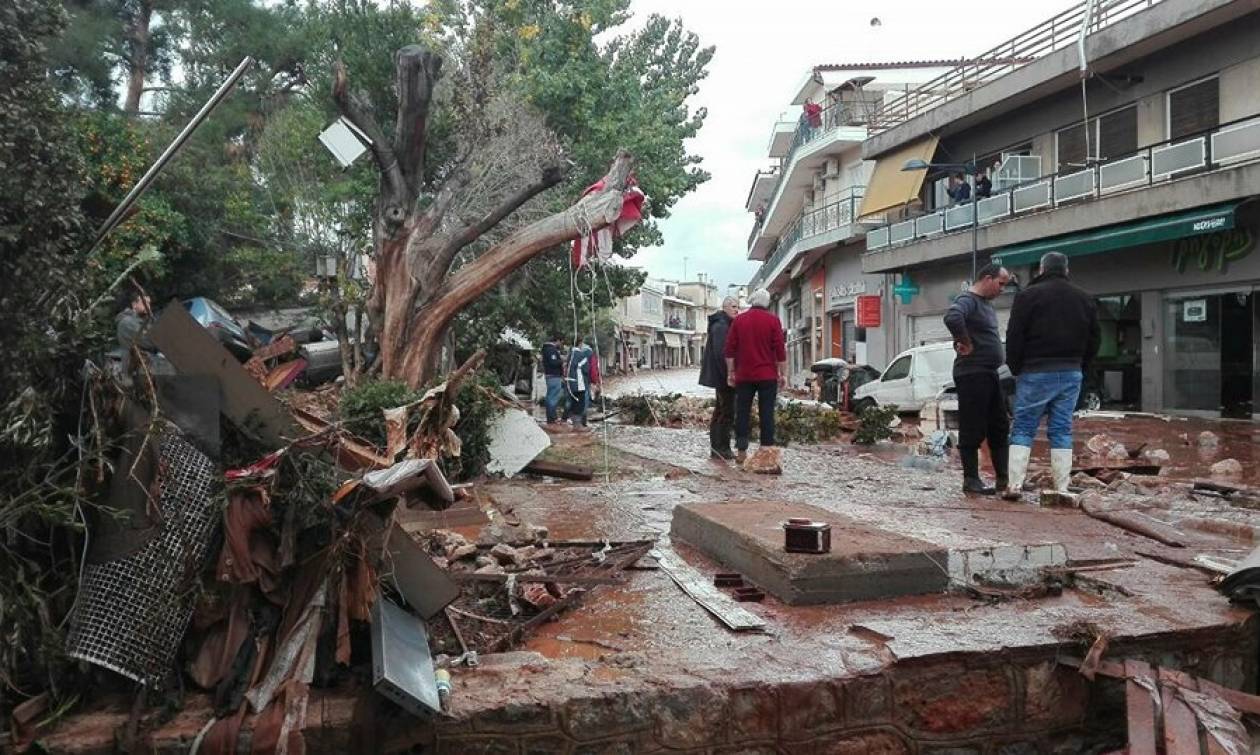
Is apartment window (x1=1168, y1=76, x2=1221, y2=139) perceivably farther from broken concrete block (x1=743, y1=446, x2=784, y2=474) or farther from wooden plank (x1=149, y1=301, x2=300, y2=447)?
wooden plank (x1=149, y1=301, x2=300, y2=447)

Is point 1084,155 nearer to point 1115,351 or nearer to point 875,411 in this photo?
point 1115,351

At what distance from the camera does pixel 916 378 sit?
17656 millimetres

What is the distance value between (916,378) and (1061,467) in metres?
11.2

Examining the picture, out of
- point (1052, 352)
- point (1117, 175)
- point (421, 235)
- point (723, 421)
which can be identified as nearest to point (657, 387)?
point (1117, 175)

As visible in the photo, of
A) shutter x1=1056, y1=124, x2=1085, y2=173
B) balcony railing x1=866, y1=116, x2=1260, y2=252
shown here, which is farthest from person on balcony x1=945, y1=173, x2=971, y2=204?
shutter x1=1056, y1=124, x2=1085, y2=173

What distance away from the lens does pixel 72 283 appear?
3.12 meters

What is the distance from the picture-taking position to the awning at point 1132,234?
1572 cm

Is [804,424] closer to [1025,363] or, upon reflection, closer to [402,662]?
[1025,363]

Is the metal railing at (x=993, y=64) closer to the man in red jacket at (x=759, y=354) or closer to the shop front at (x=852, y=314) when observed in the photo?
the shop front at (x=852, y=314)

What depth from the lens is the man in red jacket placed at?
9.03 metres

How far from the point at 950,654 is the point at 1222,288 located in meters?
17.4

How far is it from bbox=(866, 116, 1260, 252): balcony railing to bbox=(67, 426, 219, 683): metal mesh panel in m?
18.0

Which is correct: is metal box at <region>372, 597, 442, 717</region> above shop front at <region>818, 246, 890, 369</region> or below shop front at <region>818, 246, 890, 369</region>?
below

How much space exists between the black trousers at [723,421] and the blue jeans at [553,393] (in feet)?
20.0
